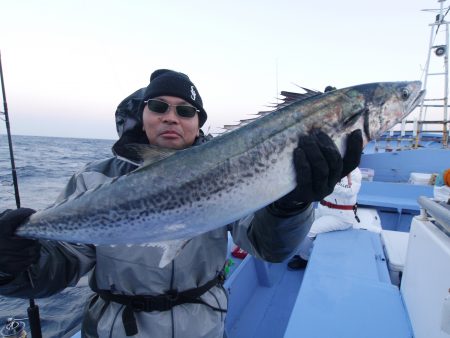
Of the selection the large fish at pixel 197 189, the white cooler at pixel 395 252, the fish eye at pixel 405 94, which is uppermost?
the fish eye at pixel 405 94

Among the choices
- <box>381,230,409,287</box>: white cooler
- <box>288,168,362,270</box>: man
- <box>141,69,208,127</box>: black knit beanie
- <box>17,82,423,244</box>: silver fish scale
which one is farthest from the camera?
<box>288,168,362,270</box>: man

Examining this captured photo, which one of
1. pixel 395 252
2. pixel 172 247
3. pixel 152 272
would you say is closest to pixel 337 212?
pixel 395 252

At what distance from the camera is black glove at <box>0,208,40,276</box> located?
2.01 m

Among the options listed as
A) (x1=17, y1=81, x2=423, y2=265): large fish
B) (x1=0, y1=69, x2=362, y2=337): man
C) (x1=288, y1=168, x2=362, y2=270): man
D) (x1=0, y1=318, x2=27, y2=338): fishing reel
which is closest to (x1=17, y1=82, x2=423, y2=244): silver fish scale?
(x1=17, y1=81, x2=423, y2=265): large fish

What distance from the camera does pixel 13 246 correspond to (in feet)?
6.59

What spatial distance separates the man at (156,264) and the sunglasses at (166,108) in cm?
6

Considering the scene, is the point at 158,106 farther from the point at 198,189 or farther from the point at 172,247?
the point at 172,247

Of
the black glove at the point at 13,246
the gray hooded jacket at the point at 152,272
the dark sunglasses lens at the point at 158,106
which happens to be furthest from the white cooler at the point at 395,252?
the black glove at the point at 13,246

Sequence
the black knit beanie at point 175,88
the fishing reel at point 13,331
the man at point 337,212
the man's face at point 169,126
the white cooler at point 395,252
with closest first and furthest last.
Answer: the man's face at point 169,126
the black knit beanie at point 175,88
the fishing reel at point 13,331
the white cooler at point 395,252
the man at point 337,212

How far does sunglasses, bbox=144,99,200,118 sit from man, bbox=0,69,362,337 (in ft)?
0.18

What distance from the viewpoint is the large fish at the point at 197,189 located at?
6.17 ft

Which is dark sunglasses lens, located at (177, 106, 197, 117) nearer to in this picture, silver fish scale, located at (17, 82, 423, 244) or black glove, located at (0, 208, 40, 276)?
silver fish scale, located at (17, 82, 423, 244)

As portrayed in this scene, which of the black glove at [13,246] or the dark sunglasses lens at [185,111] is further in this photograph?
the dark sunglasses lens at [185,111]

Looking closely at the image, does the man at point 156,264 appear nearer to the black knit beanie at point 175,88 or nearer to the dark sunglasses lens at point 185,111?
Result: the dark sunglasses lens at point 185,111
